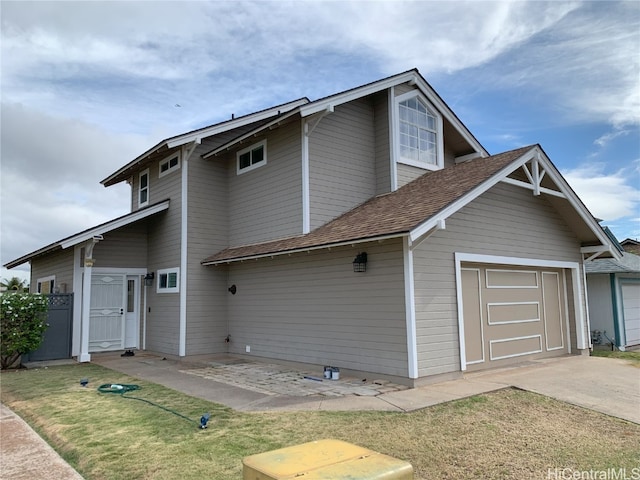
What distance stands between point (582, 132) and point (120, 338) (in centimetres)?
2050

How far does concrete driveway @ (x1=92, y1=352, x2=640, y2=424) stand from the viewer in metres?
6.90

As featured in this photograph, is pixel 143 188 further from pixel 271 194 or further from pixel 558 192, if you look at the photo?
pixel 558 192

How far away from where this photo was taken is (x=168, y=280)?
43.4ft

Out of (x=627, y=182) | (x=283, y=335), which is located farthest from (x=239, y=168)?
(x=627, y=182)

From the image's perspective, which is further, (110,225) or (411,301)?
(110,225)

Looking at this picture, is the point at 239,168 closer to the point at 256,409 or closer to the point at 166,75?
the point at 166,75

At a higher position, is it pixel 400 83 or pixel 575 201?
pixel 400 83

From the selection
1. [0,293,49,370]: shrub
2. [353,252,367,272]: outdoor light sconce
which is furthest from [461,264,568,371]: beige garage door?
[0,293,49,370]: shrub

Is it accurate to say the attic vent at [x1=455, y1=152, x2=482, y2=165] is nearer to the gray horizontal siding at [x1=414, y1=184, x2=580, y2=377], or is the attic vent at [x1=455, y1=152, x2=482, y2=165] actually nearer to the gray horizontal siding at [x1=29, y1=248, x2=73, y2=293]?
the gray horizontal siding at [x1=414, y1=184, x2=580, y2=377]

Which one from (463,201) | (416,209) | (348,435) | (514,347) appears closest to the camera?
(348,435)

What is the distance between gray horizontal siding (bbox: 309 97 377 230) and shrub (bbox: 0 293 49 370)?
7.12 metres

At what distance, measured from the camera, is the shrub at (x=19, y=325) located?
10844 mm

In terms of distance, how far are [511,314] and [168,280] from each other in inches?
359

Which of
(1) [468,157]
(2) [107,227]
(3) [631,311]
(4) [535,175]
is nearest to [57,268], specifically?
(2) [107,227]
